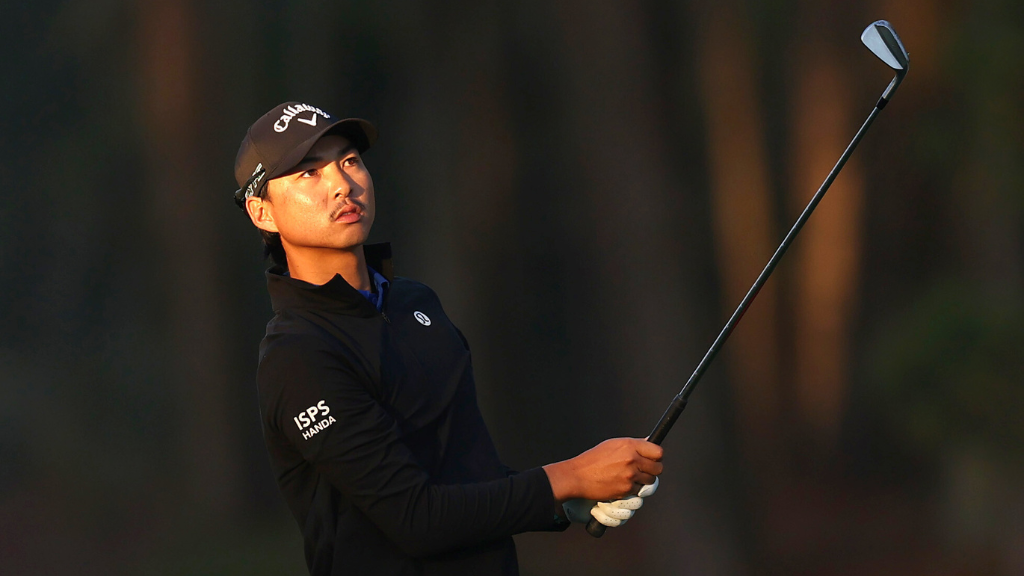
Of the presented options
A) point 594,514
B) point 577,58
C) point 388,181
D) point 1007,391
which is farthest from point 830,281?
point 594,514

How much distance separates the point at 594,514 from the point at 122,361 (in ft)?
31.1

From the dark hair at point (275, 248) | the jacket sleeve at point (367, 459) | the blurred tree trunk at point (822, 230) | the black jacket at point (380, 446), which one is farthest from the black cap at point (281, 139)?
the blurred tree trunk at point (822, 230)

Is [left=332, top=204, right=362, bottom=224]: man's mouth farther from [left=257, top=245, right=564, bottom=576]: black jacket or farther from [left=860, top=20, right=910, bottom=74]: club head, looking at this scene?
[left=860, top=20, right=910, bottom=74]: club head

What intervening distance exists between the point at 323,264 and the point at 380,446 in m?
0.49

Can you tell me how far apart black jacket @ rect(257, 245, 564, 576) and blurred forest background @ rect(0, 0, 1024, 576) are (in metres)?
4.00

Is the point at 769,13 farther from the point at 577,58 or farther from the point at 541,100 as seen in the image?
the point at 577,58

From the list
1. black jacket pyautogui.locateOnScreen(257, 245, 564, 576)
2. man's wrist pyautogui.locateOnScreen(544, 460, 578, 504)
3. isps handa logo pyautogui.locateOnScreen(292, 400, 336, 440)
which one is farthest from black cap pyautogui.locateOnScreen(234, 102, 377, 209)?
man's wrist pyautogui.locateOnScreen(544, 460, 578, 504)

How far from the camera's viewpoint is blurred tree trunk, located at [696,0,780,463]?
9.79m

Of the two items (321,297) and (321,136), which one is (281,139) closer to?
(321,136)

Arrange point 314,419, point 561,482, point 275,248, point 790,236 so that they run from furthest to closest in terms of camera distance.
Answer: point 275,248 < point 790,236 < point 561,482 < point 314,419

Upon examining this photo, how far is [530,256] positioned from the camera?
1106cm

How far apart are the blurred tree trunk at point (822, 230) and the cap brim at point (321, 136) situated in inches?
307

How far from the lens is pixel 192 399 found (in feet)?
31.6

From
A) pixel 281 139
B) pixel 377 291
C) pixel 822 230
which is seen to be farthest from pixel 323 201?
pixel 822 230
